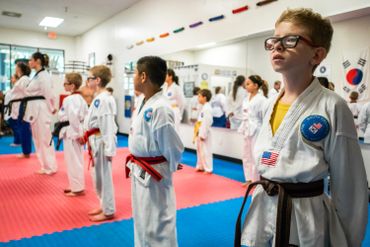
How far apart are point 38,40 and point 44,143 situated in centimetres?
1102

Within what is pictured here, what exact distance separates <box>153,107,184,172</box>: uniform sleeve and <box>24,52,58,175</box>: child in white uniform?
3802mm

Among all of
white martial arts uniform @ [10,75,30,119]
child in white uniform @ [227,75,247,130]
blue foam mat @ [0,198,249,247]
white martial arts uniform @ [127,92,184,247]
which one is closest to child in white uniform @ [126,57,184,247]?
white martial arts uniform @ [127,92,184,247]

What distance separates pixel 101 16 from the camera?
11500mm

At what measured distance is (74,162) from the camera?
3.97 meters

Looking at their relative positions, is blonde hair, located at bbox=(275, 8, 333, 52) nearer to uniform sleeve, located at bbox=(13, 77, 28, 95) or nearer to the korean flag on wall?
the korean flag on wall

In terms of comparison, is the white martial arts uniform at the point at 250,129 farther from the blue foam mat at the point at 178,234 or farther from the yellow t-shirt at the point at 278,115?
the yellow t-shirt at the point at 278,115

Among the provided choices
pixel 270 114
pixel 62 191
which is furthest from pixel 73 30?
pixel 270 114

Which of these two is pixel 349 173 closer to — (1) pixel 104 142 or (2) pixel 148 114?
(2) pixel 148 114

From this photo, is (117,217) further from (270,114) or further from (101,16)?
(101,16)

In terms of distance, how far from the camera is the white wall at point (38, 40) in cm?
1357

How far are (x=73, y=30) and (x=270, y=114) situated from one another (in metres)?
14.4

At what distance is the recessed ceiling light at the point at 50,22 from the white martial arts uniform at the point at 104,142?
10599 millimetres

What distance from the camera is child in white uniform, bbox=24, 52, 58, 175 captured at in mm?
5199

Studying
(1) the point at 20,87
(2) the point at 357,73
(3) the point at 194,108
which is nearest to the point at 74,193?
(1) the point at 20,87
